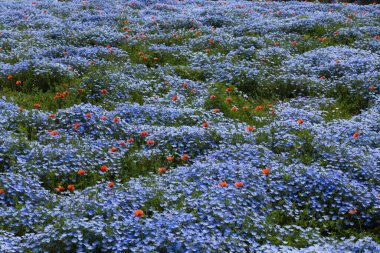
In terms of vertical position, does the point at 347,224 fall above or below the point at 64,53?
below

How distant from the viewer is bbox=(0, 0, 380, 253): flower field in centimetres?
521

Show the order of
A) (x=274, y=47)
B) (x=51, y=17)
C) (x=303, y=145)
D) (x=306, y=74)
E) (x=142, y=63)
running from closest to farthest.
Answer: (x=303, y=145)
(x=306, y=74)
(x=142, y=63)
(x=274, y=47)
(x=51, y=17)

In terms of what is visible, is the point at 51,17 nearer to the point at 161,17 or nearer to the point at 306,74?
the point at 161,17

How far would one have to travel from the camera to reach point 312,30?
556 inches

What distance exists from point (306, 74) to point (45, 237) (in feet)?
24.0

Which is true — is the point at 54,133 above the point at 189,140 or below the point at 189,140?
above

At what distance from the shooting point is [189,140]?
736cm

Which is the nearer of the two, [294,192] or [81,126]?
[294,192]

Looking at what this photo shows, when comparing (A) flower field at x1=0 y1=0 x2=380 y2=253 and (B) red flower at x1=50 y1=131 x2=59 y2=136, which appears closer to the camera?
(A) flower field at x1=0 y1=0 x2=380 y2=253

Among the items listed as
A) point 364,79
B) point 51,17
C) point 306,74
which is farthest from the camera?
point 51,17

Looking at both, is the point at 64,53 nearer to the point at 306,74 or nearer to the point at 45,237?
the point at 306,74

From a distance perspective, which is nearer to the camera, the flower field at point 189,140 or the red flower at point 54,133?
the flower field at point 189,140

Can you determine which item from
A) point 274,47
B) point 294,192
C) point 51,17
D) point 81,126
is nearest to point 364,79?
point 274,47

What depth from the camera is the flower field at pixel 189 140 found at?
5207 mm
